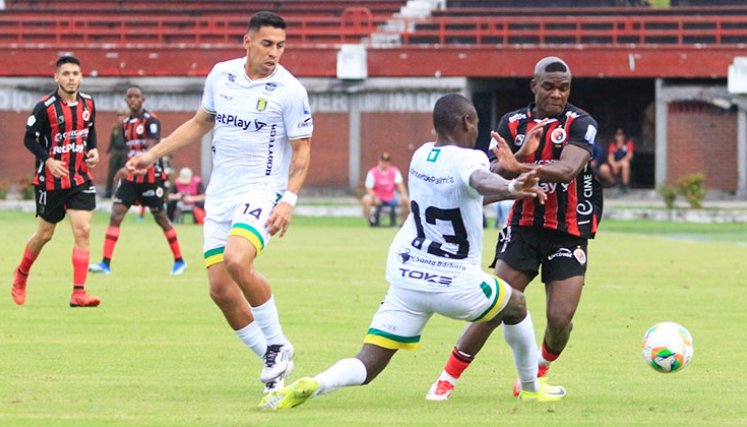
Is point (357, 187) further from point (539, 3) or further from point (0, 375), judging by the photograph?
point (0, 375)

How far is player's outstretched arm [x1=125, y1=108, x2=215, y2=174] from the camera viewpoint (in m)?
8.97

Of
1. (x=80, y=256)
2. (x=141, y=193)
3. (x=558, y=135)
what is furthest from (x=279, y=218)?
(x=141, y=193)

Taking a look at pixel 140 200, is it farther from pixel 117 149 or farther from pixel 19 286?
pixel 117 149

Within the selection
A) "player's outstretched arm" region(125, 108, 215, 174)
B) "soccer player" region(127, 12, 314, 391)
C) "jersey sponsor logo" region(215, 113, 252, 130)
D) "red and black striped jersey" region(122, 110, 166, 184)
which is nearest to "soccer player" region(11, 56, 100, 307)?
"red and black striped jersey" region(122, 110, 166, 184)

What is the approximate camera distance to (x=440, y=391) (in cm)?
851

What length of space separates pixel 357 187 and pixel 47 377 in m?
33.3

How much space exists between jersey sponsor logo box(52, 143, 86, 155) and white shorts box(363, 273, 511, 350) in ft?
21.4

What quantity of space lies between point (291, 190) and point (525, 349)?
66.8 inches

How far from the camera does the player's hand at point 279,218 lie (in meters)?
8.60

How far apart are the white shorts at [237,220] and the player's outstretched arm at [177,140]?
1.40ft

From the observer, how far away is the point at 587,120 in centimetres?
873

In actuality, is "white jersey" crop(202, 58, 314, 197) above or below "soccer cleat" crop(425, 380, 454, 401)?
above

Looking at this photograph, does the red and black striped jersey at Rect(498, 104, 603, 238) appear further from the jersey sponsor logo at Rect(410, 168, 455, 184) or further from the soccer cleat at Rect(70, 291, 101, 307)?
the soccer cleat at Rect(70, 291, 101, 307)

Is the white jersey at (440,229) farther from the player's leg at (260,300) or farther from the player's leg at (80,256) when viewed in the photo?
the player's leg at (80,256)
